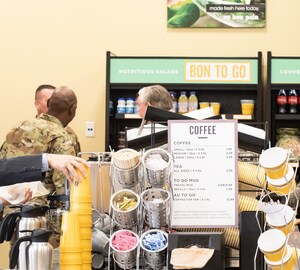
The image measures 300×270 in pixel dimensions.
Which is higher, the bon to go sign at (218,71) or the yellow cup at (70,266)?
the bon to go sign at (218,71)

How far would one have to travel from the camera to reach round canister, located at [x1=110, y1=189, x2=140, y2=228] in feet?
5.81

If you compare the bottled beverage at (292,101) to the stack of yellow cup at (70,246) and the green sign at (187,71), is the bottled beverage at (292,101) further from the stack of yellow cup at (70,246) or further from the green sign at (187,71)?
the stack of yellow cup at (70,246)

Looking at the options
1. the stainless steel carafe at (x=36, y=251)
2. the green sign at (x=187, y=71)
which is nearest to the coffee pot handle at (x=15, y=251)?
the stainless steel carafe at (x=36, y=251)

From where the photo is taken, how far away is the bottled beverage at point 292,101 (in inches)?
230

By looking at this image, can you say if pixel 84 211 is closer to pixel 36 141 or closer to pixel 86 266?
pixel 86 266

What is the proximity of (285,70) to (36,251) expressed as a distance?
4.48m

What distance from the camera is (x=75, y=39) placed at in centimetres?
646

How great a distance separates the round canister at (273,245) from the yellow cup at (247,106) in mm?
4516

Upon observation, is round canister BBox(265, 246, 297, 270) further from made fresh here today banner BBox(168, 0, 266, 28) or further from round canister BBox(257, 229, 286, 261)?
made fresh here today banner BBox(168, 0, 266, 28)

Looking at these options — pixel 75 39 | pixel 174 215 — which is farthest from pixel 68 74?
pixel 174 215

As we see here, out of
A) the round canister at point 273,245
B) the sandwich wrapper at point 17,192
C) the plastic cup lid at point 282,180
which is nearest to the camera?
the round canister at point 273,245

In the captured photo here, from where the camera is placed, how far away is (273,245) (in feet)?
4.92

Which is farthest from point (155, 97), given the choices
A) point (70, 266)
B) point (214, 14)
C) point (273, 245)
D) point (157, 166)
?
point (214, 14)

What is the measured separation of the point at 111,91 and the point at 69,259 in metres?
4.47
